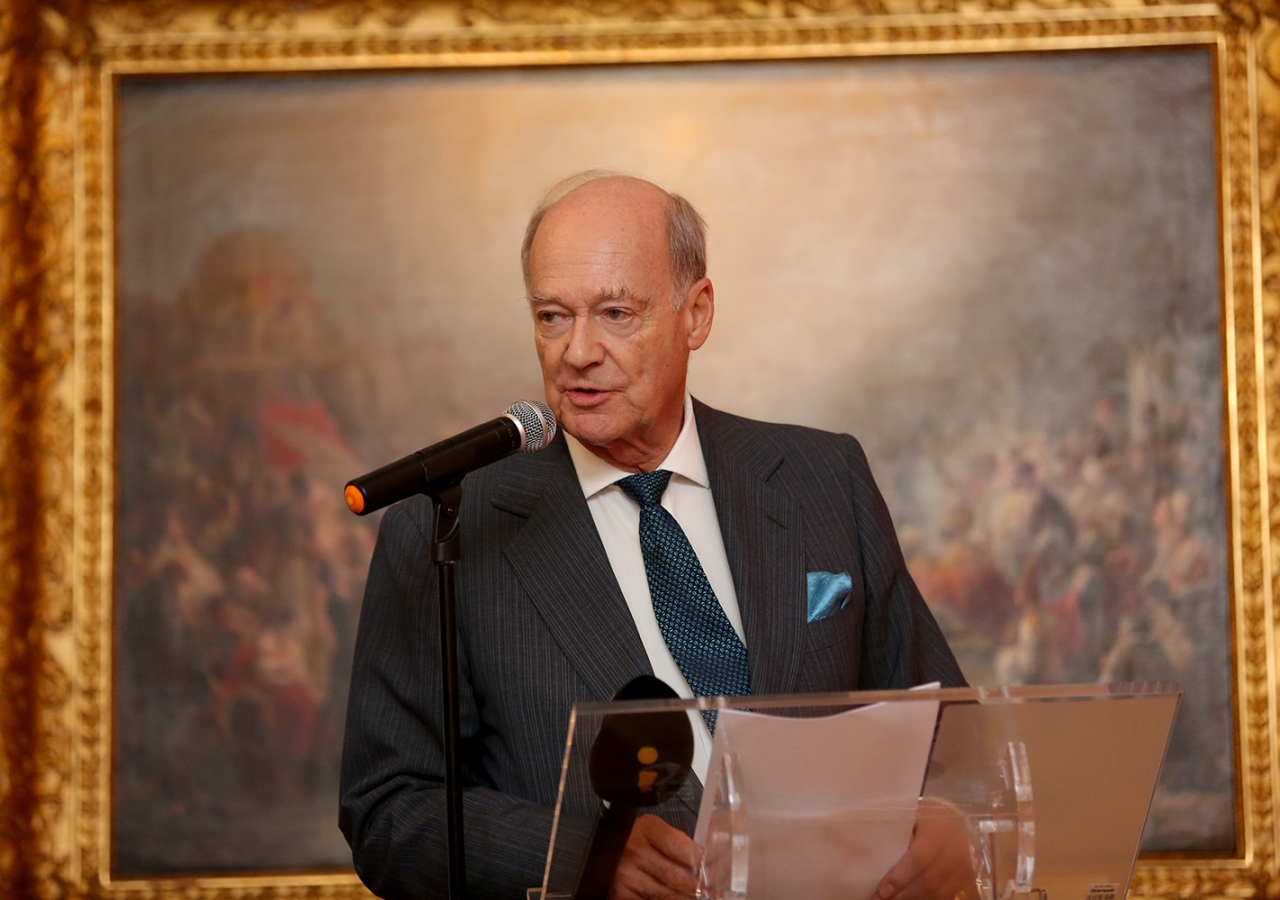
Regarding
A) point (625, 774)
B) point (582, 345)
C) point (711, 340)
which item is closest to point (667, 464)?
point (582, 345)

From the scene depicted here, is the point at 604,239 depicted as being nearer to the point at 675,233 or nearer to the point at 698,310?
the point at 675,233

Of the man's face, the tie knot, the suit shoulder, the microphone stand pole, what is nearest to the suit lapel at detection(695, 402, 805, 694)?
the suit shoulder

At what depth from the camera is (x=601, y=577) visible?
2.28m

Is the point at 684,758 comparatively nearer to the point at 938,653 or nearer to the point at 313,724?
the point at 938,653

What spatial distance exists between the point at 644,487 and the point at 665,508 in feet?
→ 0.18

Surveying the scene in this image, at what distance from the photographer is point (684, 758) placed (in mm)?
1467

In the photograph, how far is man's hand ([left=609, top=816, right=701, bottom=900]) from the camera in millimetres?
1471

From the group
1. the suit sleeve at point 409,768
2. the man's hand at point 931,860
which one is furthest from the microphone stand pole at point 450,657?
the man's hand at point 931,860

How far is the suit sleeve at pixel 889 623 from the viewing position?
245 centimetres

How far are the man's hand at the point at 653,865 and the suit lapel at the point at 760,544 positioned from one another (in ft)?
2.45

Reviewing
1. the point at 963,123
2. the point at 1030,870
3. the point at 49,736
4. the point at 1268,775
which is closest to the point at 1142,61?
the point at 963,123

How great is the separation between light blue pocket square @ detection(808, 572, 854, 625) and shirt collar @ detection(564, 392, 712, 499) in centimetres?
28

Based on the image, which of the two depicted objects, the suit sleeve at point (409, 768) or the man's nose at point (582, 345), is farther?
the man's nose at point (582, 345)

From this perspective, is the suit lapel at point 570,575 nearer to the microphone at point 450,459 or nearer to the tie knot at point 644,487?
the tie knot at point 644,487
